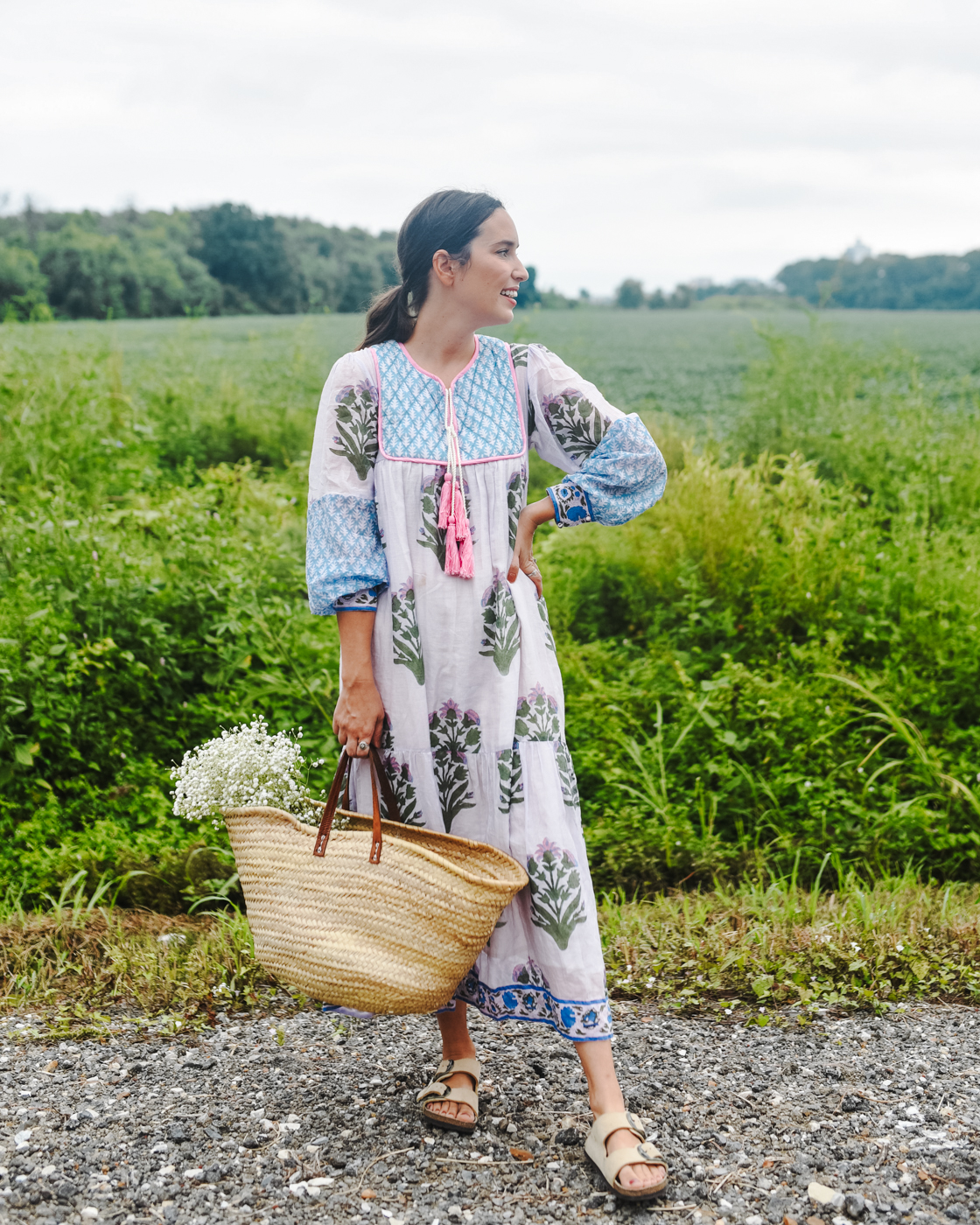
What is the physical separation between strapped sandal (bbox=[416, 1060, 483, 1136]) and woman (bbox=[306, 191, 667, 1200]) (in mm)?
28

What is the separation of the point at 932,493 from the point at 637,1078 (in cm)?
457

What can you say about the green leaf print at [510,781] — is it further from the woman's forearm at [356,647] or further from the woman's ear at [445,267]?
the woman's ear at [445,267]

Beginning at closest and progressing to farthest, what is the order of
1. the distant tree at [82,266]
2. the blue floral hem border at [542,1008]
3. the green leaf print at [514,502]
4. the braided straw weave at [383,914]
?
the braided straw weave at [383,914], the blue floral hem border at [542,1008], the green leaf print at [514,502], the distant tree at [82,266]

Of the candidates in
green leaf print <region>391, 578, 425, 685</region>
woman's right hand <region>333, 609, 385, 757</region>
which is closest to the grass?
woman's right hand <region>333, 609, 385, 757</region>

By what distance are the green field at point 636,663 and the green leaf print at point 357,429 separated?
1.95 meters

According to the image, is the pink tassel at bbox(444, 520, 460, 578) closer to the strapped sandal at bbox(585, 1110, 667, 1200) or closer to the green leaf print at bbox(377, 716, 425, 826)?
the green leaf print at bbox(377, 716, 425, 826)

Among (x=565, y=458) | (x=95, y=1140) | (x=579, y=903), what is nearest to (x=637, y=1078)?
(x=579, y=903)

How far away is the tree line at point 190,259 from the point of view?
17219 mm

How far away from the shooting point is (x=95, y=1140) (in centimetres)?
221

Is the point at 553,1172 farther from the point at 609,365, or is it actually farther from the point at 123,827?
the point at 609,365

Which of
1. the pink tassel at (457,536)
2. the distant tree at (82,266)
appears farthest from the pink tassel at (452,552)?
the distant tree at (82,266)

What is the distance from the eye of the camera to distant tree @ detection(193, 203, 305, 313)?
Answer: 790 inches

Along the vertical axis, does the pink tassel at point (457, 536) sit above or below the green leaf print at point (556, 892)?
above

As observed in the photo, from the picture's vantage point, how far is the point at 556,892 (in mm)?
2090
